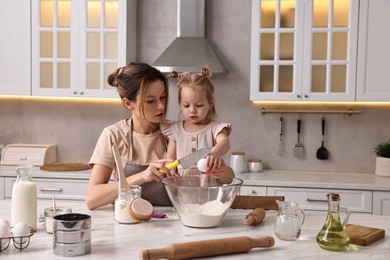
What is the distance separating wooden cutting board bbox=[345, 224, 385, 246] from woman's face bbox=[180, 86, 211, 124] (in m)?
1.00

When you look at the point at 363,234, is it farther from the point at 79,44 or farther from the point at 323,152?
the point at 79,44

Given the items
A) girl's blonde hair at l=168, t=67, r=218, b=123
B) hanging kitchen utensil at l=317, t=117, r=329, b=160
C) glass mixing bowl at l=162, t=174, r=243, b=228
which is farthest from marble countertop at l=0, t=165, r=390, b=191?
glass mixing bowl at l=162, t=174, r=243, b=228

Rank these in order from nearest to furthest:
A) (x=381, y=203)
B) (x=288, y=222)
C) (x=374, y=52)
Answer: (x=288, y=222) → (x=381, y=203) → (x=374, y=52)

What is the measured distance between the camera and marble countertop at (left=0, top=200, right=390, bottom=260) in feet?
5.78

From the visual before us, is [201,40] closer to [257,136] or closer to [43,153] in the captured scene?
[257,136]

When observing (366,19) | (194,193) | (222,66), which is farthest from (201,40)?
(194,193)

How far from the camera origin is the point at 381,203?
151 inches

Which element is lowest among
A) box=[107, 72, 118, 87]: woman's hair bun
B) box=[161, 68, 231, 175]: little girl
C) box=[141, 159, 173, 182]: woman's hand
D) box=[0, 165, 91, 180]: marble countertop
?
box=[0, 165, 91, 180]: marble countertop

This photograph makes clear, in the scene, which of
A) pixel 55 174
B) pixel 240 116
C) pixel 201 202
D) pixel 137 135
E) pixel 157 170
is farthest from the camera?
pixel 240 116

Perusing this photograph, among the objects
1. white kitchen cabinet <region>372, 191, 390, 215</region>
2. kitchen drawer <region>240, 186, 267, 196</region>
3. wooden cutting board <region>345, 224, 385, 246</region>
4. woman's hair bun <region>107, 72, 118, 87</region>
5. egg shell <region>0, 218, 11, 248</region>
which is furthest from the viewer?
kitchen drawer <region>240, 186, 267, 196</region>

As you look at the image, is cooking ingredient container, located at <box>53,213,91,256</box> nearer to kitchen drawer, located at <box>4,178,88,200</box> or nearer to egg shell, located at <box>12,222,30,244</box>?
egg shell, located at <box>12,222,30,244</box>

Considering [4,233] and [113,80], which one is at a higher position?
[113,80]

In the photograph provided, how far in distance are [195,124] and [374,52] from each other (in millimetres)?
1806

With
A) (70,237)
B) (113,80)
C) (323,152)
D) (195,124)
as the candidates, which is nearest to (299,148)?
(323,152)
